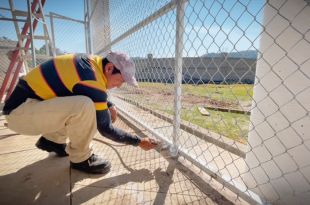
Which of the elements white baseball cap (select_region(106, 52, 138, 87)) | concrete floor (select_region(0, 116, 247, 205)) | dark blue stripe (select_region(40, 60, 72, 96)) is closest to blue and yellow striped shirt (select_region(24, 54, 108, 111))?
dark blue stripe (select_region(40, 60, 72, 96))

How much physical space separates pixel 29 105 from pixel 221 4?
5.32 feet

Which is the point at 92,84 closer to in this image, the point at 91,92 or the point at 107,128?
the point at 91,92

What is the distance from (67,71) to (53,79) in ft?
0.50

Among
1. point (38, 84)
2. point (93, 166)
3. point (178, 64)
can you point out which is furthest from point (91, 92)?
point (178, 64)

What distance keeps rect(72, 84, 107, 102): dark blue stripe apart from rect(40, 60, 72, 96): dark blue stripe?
0.11m

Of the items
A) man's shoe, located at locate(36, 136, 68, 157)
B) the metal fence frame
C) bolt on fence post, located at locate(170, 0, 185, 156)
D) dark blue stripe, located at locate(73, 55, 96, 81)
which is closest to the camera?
the metal fence frame

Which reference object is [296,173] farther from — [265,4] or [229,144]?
[229,144]

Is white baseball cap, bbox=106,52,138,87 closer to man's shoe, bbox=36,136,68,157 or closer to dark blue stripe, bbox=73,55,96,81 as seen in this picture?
dark blue stripe, bbox=73,55,96,81

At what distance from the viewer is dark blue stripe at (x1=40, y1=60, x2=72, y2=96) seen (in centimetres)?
167

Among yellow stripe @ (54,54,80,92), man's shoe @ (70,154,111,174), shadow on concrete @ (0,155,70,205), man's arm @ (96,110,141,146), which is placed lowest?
shadow on concrete @ (0,155,70,205)

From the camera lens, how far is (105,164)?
1799 millimetres

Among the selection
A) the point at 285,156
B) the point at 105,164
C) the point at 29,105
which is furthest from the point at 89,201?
the point at 285,156

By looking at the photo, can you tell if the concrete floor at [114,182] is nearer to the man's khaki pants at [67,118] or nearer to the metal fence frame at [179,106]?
the metal fence frame at [179,106]

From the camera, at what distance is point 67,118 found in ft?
5.72
